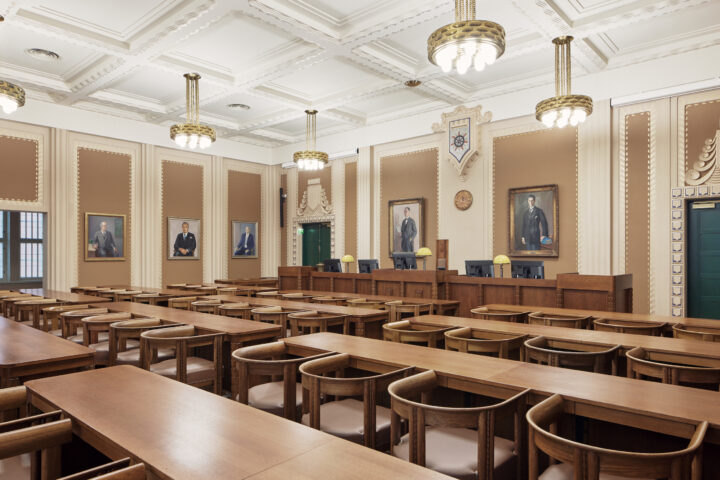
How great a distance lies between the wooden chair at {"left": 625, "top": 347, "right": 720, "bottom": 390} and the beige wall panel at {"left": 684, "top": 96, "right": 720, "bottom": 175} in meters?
4.92

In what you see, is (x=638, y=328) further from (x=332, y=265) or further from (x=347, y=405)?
(x=332, y=265)

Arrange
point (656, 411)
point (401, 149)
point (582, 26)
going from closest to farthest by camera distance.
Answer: point (656, 411), point (582, 26), point (401, 149)

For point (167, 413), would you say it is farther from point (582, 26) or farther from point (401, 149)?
point (401, 149)

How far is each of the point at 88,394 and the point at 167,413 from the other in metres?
0.47

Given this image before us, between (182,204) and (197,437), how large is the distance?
→ 398 inches

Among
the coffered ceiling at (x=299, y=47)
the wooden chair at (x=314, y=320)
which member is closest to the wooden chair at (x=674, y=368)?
the wooden chair at (x=314, y=320)

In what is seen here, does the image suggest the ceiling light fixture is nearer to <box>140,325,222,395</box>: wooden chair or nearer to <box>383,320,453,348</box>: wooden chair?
<box>140,325,222,395</box>: wooden chair

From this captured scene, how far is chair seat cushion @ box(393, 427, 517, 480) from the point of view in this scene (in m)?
2.00

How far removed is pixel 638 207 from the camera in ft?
23.6

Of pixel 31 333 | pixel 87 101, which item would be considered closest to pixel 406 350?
pixel 31 333

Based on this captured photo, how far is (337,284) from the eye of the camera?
836 cm

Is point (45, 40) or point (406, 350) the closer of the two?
point (406, 350)

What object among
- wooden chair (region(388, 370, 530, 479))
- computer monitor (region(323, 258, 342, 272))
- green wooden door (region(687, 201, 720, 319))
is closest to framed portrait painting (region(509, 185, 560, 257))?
green wooden door (region(687, 201, 720, 319))

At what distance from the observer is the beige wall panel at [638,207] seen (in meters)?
7.08
